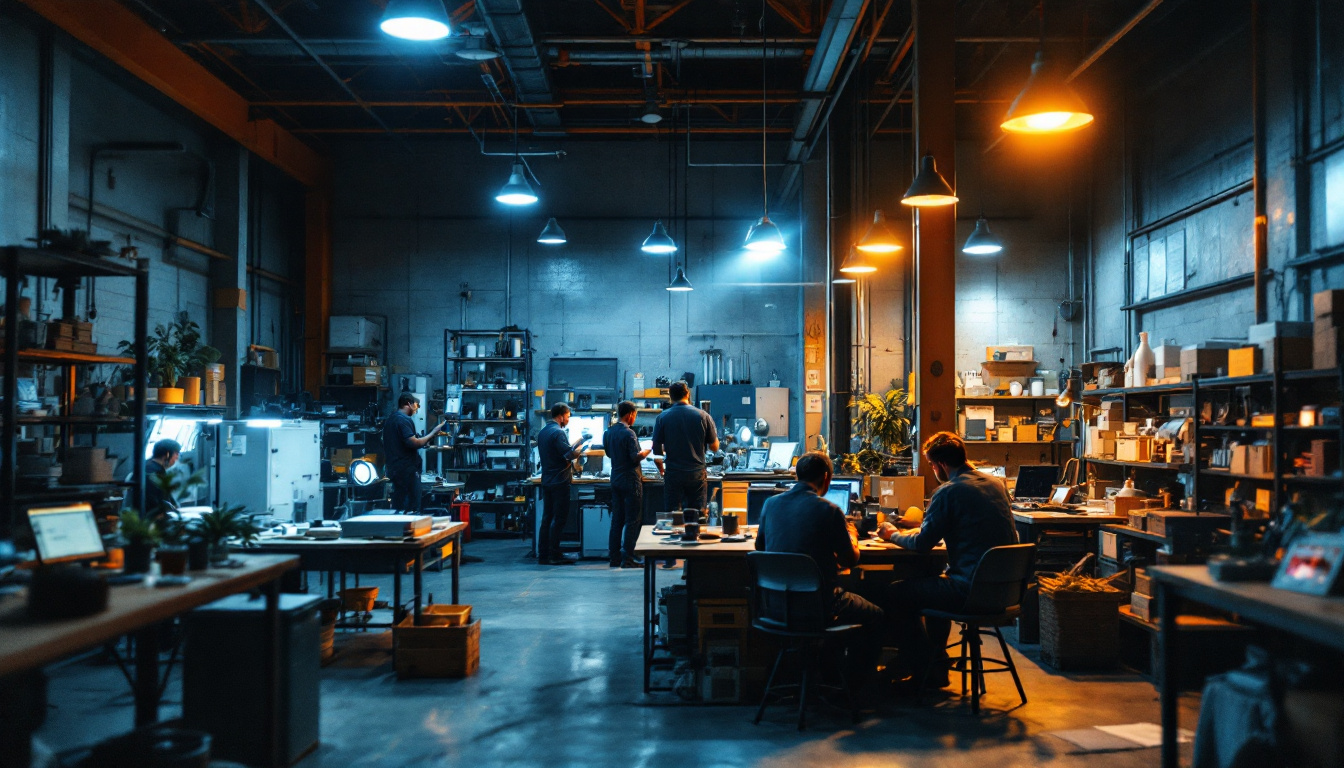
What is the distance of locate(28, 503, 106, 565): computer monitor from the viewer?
3276 millimetres

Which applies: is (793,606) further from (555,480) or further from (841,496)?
(555,480)

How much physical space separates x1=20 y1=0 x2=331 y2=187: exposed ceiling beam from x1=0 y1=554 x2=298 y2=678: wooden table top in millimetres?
5693

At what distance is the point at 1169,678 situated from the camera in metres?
2.94

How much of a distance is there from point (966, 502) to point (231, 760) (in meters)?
3.58

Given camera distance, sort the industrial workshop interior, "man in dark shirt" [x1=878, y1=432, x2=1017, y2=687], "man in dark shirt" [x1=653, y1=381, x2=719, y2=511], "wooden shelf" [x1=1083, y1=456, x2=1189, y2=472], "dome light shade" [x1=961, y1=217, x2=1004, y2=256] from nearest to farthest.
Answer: the industrial workshop interior, "man in dark shirt" [x1=878, y1=432, x2=1017, y2=687], "wooden shelf" [x1=1083, y1=456, x2=1189, y2=472], "man in dark shirt" [x1=653, y1=381, x2=719, y2=511], "dome light shade" [x1=961, y1=217, x2=1004, y2=256]

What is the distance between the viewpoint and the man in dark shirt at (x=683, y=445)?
311 inches

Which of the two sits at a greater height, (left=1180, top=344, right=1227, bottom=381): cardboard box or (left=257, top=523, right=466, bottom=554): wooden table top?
(left=1180, top=344, right=1227, bottom=381): cardboard box

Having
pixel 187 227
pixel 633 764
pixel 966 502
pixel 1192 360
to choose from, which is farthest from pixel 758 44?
pixel 633 764

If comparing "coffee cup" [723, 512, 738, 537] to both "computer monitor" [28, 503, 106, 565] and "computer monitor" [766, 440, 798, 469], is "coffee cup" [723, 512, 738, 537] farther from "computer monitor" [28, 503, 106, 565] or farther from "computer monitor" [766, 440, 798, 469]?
"computer monitor" [766, 440, 798, 469]

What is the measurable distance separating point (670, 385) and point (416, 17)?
18.1ft

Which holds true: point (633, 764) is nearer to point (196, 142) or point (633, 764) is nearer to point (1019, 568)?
point (1019, 568)

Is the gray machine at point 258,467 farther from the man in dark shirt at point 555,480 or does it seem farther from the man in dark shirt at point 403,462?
the man in dark shirt at point 555,480

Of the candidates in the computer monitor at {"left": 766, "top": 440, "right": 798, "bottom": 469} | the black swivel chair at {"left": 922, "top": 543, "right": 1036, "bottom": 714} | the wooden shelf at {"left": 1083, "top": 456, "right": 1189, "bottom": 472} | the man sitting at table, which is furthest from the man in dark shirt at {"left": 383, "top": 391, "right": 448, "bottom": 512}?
the wooden shelf at {"left": 1083, "top": 456, "right": 1189, "bottom": 472}

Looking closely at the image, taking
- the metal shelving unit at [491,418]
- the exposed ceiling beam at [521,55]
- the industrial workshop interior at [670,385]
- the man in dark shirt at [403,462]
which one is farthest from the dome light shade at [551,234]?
the man in dark shirt at [403,462]
